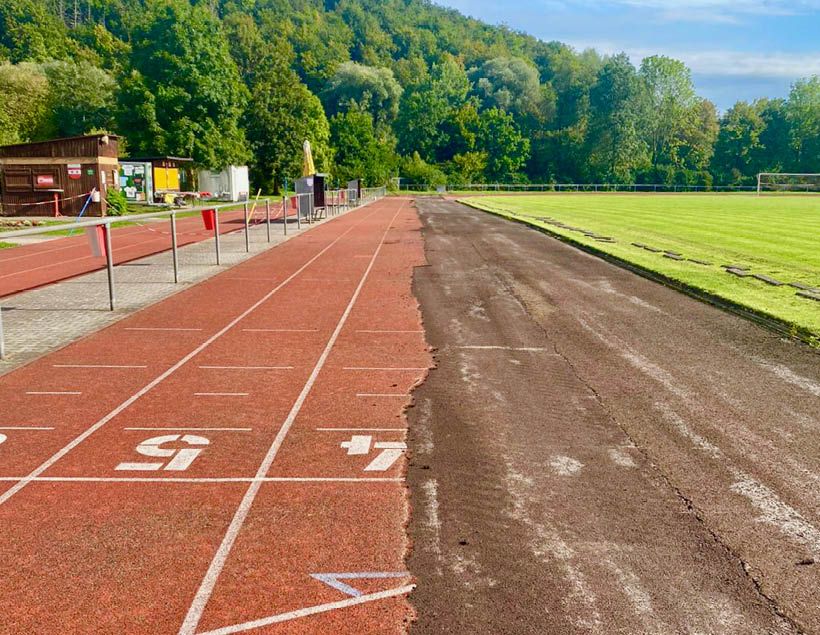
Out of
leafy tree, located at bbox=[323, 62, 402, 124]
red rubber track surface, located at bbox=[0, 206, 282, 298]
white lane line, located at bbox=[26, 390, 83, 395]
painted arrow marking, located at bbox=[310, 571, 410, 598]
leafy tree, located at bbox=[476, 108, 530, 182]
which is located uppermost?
leafy tree, located at bbox=[323, 62, 402, 124]

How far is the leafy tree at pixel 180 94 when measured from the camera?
56562mm

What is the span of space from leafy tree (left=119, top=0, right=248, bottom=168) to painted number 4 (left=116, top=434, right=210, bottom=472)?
5300 centimetres

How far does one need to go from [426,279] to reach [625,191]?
94586 millimetres

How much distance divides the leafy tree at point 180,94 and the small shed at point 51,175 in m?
17.1

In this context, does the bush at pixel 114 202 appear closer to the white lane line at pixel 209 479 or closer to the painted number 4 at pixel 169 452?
the painted number 4 at pixel 169 452

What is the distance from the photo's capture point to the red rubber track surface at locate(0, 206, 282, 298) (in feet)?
59.4

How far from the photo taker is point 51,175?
39.4m

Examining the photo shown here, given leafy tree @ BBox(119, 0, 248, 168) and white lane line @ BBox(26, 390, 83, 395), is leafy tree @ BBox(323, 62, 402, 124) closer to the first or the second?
leafy tree @ BBox(119, 0, 248, 168)

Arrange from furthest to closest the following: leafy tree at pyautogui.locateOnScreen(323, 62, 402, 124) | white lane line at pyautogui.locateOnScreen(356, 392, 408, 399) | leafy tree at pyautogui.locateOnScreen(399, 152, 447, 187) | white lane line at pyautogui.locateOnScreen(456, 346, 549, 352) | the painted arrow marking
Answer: leafy tree at pyautogui.locateOnScreen(323, 62, 402, 124) < leafy tree at pyautogui.locateOnScreen(399, 152, 447, 187) < white lane line at pyautogui.locateOnScreen(456, 346, 549, 352) < white lane line at pyautogui.locateOnScreen(356, 392, 408, 399) < the painted arrow marking

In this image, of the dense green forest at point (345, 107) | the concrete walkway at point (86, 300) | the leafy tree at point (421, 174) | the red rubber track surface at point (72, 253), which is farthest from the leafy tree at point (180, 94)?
the leafy tree at point (421, 174)

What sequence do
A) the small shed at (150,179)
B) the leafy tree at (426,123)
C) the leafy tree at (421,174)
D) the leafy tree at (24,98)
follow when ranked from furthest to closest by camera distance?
the leafy tree at (426,123) < the leafy tree at (421,174) < the leafy tree at (24,98) < the small shed at (150,179)

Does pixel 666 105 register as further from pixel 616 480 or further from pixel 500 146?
pixel 616 480

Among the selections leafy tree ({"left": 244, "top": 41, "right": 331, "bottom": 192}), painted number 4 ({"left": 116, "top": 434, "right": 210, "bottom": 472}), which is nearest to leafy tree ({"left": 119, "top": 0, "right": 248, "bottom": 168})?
leafy tree ({"left": 244, "top": 41, "right": 331, "bottom": 192})

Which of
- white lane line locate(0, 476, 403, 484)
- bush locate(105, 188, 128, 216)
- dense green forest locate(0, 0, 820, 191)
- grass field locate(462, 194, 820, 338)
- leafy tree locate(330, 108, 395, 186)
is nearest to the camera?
white lane line locate(0, 476, 403, 484)
